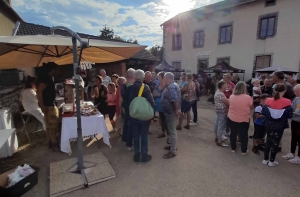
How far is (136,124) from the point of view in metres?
3.17

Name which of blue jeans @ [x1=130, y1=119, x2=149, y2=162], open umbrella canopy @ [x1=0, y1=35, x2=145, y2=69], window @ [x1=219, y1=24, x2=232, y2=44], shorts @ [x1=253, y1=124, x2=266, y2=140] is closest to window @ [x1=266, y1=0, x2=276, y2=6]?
window @ [x1=219, y1=24, x2=232, y2=44]

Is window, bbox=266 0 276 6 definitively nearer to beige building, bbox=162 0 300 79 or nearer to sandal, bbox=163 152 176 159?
beige building, bbox=162 0 300 79

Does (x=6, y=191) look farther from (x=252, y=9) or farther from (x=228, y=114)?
(x=252, y=9)

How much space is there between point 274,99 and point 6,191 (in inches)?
177

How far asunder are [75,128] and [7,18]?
1115 centimetres

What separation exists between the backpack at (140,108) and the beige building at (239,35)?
45.9 feet

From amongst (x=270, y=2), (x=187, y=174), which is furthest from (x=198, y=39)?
(x=187, y=174)

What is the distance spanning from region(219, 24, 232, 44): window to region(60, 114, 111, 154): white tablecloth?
1560 centimetres

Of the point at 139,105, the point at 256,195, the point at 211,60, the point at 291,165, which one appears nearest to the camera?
the point at 256,195

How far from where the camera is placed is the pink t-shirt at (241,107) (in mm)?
3395

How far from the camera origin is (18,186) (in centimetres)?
240

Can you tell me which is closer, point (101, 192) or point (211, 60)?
point (101, 192)

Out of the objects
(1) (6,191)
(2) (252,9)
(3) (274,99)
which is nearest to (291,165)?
(3) (274,99)

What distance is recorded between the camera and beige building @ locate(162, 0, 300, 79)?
12.2 meters
